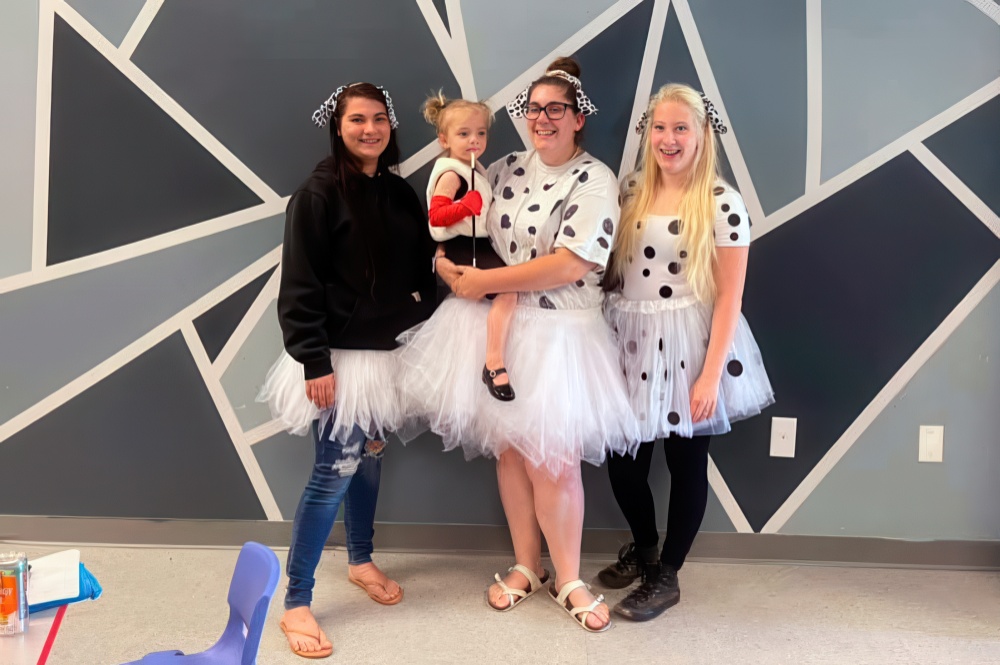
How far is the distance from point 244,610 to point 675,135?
170cm

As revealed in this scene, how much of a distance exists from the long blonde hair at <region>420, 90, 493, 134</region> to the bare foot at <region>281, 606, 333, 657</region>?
152 centimetres

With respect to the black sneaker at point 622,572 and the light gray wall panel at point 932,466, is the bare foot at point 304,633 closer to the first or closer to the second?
the black sneaker at point 622,572

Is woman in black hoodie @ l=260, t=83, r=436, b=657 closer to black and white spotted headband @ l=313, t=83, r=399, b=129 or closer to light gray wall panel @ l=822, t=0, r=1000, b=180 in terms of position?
black and white spotted headband @ l=313, t=83, r=399, b=129

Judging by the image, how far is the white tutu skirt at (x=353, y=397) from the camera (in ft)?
7.77

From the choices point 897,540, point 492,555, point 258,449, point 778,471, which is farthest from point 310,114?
point 897,540

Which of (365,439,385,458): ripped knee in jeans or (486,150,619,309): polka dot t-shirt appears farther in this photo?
(365,439,385,458): ripped knee in jeans

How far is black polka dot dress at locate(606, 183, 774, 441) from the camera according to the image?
7.90 ft

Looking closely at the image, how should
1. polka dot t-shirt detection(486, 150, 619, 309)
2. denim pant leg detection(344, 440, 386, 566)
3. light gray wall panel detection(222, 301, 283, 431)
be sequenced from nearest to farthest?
polka dot t-shirt detection(486, 150, 619, 309), denim pant leg detection(344, 440, 386, 566), light gray wall panel detection(222, 301, 283, 431)

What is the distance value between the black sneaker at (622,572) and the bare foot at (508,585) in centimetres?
29

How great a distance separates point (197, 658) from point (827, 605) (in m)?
1.97

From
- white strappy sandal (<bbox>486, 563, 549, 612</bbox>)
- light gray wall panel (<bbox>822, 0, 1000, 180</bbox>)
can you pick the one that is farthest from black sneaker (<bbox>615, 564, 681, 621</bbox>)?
light gray wall panel (<bbox>822, 0, 1000, 180</bbox>)

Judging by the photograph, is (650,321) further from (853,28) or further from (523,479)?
(853,28)

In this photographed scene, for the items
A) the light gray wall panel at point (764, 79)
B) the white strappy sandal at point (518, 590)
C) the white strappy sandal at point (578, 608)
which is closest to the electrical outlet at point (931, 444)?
the light gray wall panel at point (764, 79)

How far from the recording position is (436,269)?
247 cm
